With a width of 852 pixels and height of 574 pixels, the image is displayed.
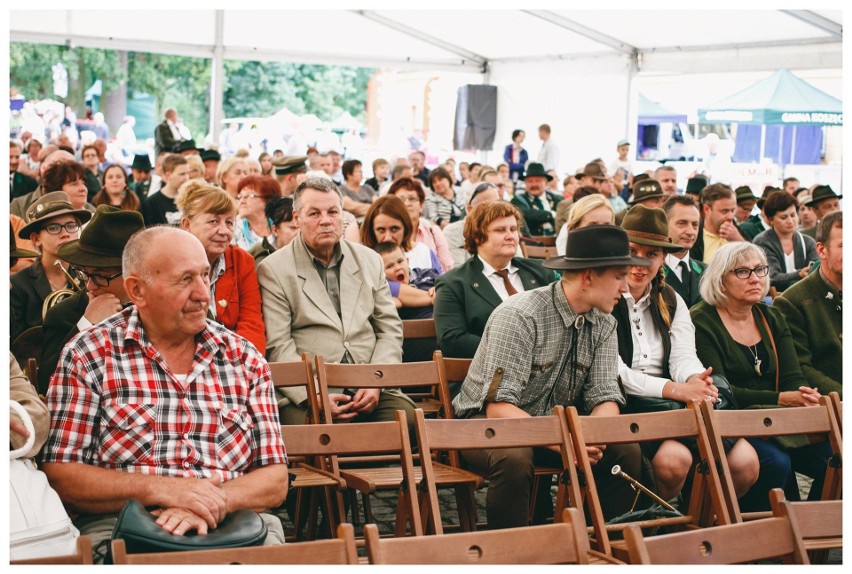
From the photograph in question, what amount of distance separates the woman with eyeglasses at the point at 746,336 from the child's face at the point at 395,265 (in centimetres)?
193

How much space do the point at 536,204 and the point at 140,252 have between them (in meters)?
9.28

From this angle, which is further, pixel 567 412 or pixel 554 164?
pixel 554 164

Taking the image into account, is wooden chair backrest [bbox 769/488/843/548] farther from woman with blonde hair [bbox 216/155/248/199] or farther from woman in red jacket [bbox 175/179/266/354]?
woman with blonde hair [bbox 216/155/248/199]

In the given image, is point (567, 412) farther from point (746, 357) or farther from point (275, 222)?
point (275, 222)

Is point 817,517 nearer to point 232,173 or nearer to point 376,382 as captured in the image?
point 376,382

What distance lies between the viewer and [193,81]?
31781 millimetres

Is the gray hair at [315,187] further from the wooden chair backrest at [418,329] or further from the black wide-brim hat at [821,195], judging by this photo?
the black wide-brim hat at [821,195]

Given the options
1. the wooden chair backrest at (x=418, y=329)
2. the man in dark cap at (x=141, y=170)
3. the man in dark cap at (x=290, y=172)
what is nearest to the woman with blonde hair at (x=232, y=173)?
the man in dark cap at (x=290, y=172)

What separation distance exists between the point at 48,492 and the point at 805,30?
14.5 m

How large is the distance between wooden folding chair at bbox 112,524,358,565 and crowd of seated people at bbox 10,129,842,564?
376 millimetres

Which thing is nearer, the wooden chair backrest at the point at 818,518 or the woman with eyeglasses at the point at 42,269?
the wooden chair backrest at the point at 818,518

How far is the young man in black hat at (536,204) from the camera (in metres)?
11.5

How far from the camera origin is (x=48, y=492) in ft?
8.99
